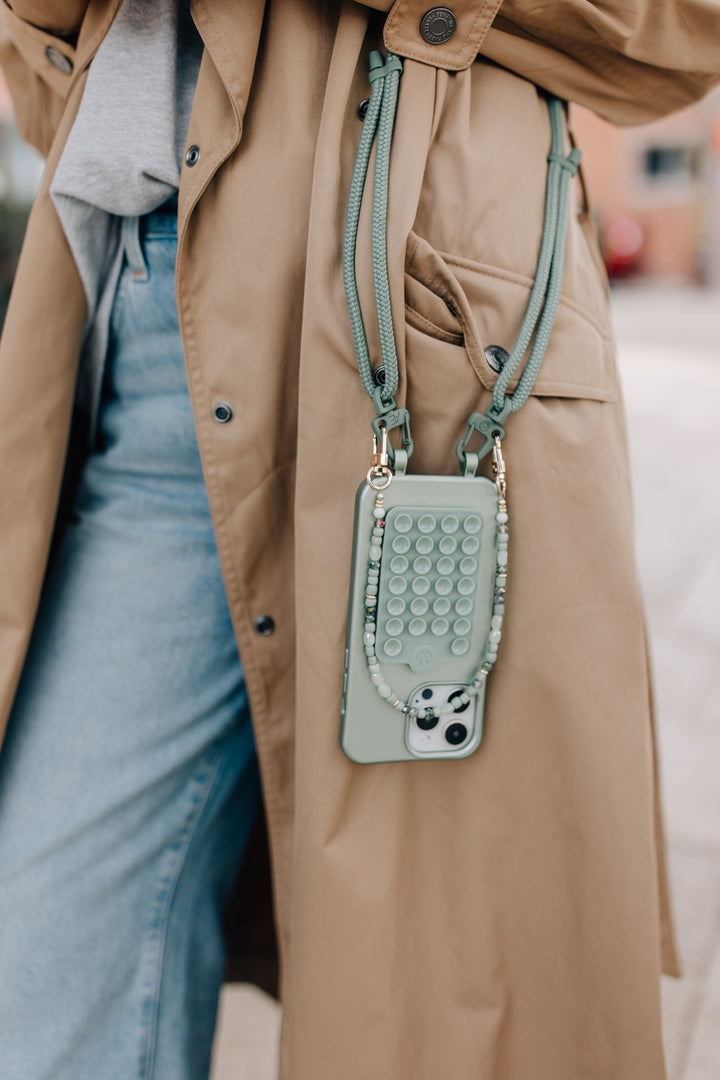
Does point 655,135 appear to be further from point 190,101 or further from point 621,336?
point 190,101

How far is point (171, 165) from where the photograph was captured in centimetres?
74

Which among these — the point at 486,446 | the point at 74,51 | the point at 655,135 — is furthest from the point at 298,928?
the point at 655,135

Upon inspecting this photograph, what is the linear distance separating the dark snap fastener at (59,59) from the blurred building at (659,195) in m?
11.8

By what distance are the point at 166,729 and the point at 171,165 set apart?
569 millimetres

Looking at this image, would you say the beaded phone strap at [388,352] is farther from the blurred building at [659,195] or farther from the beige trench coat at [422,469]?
the blurred building at [659,195]

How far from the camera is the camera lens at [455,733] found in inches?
29.7

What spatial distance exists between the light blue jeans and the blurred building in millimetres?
11791

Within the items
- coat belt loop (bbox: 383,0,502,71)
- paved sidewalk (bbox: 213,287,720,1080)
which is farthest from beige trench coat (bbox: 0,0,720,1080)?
paved sidewalk (bbox: 213,287,720,1080)

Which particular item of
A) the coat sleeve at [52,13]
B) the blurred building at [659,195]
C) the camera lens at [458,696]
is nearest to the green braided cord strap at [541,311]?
the camera lens at [458,696]

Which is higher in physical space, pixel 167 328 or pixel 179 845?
pixel 167 328

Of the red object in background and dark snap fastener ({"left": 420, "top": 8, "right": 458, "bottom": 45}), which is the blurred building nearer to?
the red object in background

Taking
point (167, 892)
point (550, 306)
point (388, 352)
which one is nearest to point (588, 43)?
point (550, 306)

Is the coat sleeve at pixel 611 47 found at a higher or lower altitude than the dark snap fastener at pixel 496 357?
higher

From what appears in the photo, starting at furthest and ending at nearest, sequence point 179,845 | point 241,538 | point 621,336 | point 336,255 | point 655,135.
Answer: point 655,135 → point 621,336 → point 179,845 → point 241,538 → point 336,255
